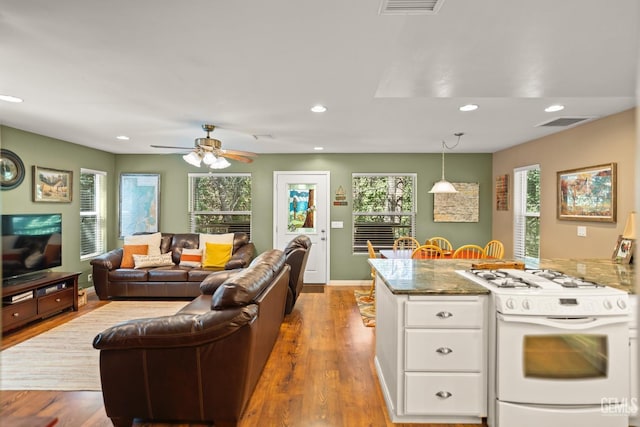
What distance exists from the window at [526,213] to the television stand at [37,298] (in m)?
6.01

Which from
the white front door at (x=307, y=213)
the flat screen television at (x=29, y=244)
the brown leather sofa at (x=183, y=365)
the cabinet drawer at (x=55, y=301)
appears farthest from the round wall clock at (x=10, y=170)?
the white front door at (x=307, y=213)

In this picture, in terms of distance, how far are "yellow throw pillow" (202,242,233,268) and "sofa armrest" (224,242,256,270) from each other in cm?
12

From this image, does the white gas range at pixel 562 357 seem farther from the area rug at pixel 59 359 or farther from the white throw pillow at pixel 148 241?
the white throw pillow at pixel 148 241

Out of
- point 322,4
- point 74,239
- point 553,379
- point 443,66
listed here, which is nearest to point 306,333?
point 553,379

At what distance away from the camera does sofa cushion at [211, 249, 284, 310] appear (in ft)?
7.23

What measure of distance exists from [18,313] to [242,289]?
3.15m

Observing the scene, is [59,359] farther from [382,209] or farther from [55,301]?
[382,209]

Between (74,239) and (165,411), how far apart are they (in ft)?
13.5

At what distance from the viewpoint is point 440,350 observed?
2230mm

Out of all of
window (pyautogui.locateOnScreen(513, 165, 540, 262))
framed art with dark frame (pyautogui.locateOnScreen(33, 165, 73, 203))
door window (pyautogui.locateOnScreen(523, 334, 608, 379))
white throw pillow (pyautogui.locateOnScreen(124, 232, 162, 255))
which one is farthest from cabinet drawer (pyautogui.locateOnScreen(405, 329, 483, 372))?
framed art with dark frame (pyautogui.locateOnScreen(33, 165, 73, 203))

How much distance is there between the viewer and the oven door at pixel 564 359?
205 cm

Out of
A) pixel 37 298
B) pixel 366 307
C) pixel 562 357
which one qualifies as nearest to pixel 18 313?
pixel 37 298

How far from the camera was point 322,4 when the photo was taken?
174cm

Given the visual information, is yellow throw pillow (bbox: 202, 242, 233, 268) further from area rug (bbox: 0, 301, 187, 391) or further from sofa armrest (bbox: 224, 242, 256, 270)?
area rug (bbox: 0, 301, 187, 391)
